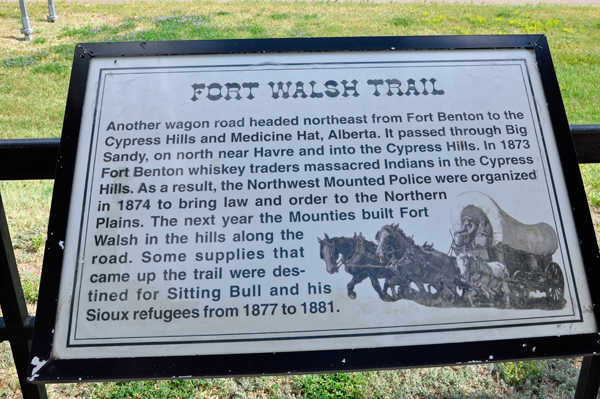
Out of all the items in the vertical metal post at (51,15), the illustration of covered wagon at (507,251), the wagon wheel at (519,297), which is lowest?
the wagon wheel at (519,297)

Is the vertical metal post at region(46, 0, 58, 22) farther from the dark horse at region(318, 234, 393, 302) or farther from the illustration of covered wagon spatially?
the illustration of covered wagon

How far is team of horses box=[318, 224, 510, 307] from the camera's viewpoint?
5.15 ft

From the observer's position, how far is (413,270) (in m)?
1.59

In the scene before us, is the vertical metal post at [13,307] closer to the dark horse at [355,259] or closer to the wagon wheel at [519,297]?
the dark horse at [355,259]

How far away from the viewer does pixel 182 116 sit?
1776 millimetres

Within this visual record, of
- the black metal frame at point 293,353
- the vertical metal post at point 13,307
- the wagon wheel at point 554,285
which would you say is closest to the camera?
the black metal frame at point 293,353

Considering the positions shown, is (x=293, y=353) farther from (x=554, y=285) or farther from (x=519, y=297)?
(x=554, y=285)

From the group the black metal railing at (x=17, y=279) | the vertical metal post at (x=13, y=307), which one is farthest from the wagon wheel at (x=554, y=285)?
the vertical metal post at (x=13, y=307)

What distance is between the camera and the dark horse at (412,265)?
157 centimetres

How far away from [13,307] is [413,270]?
1.49 meters

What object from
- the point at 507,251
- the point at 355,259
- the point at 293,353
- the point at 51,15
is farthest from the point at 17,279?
the point at 51,15

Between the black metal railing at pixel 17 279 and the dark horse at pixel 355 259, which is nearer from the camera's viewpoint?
the dark horse at pixel 355 259

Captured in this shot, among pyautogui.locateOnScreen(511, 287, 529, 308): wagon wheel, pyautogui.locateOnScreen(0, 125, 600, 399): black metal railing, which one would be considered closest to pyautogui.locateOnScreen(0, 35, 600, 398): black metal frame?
pyautogui.locateOnScreen(0, 125, 600, 399): black metal railing

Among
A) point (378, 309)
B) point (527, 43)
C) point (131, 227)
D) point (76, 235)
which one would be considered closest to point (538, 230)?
point (378, 309)
